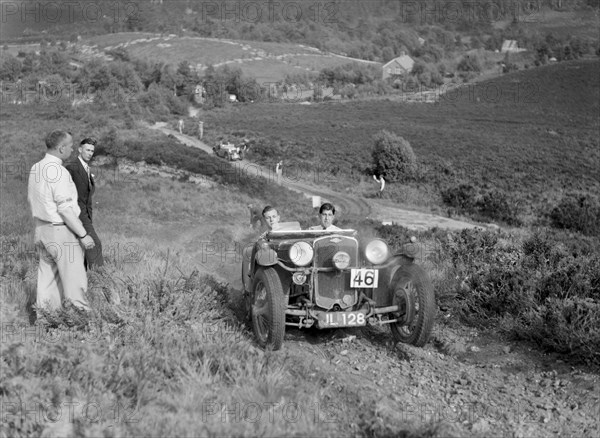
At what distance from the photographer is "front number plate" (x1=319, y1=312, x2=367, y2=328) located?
5.85 meters

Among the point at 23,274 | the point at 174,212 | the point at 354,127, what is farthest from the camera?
the point at 354,127

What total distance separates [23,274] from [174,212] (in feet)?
43.1

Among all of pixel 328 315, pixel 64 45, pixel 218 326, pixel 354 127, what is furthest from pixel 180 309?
pixel 64 45

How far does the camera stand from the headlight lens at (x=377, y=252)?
20.7ft

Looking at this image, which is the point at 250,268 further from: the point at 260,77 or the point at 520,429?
the point at 260,77

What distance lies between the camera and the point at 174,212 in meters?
20.9

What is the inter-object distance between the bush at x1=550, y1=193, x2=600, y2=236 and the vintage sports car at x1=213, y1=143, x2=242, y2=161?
24.0m

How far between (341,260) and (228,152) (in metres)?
41.4

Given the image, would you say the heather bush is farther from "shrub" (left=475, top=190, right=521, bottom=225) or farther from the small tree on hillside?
the small tree on hillside

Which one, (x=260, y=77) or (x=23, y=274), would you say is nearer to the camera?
(x=23, y=274)

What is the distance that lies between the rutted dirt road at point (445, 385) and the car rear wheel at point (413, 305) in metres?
0.19

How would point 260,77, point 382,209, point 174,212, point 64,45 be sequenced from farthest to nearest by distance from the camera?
point 64,45, point 260,77, point 382,209, point 174,212

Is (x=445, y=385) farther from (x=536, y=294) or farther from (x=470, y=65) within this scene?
(x=470, y=65)
